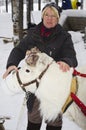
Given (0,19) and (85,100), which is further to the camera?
(0,19)

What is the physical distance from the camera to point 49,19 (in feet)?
12.3

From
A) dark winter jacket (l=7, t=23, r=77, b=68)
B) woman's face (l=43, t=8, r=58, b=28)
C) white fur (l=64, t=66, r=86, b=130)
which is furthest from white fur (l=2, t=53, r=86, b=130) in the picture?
woman's face (l=43, t=8, r=58, b=28)

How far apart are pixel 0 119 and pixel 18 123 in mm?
361

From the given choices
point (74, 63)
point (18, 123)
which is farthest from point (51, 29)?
point (18, 123)

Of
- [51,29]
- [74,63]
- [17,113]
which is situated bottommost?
[17,113]

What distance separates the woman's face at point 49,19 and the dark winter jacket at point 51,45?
0.06 meters

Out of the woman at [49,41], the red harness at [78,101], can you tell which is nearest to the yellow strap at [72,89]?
the red harness at [78,101]

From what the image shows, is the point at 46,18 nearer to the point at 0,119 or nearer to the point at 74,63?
the point at 74,63

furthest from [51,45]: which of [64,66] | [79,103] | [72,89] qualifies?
[79,103]

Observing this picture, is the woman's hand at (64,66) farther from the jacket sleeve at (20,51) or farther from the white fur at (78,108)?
the jacket sleeve at (20,51)

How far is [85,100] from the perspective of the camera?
144 inches

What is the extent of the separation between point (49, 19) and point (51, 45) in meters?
0.26

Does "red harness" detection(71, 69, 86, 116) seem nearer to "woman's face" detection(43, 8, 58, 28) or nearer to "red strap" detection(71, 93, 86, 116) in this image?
"red strap" detection(71, 93, 86, 116)

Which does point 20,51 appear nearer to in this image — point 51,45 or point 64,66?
point 51,45
